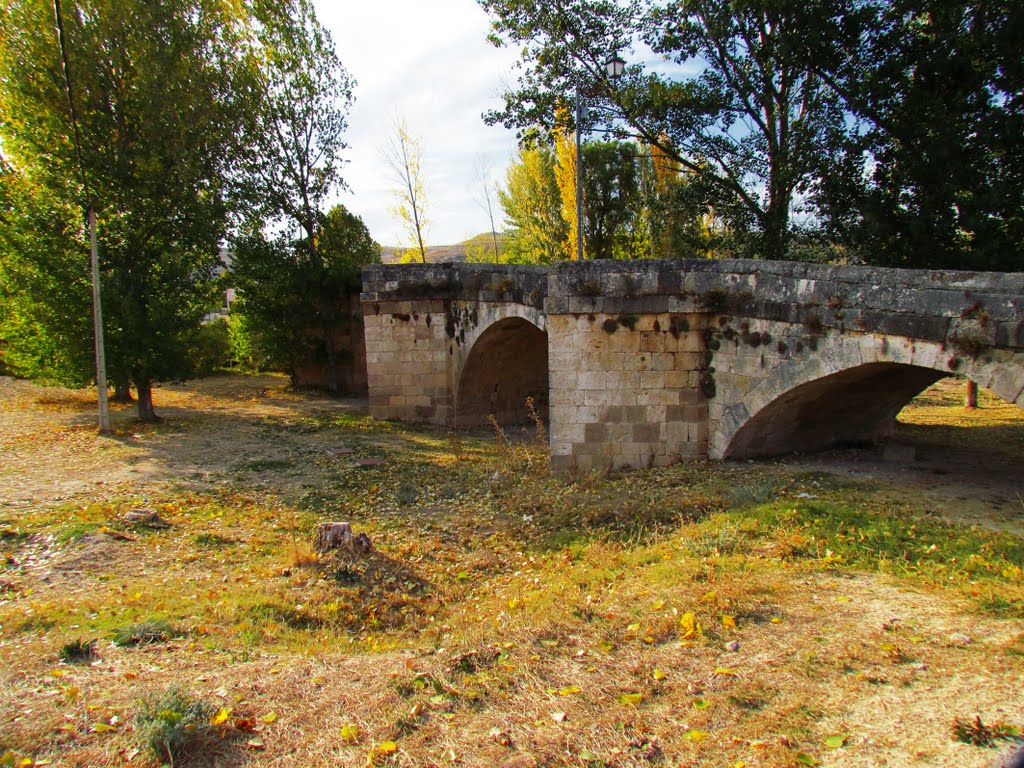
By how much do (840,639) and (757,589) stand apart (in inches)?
35.3

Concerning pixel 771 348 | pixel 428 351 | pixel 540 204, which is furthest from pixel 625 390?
pixel 540 204

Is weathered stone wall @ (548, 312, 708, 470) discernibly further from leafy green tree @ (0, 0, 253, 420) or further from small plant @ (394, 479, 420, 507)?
leafy green tree @ (0, 0, 253, 420)

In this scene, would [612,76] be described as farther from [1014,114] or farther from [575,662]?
[575,662]

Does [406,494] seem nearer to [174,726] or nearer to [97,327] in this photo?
[174,726]

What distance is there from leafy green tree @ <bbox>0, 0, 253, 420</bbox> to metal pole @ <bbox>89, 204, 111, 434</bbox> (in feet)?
1.64

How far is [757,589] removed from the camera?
5.28 metres

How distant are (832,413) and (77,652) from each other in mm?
8971

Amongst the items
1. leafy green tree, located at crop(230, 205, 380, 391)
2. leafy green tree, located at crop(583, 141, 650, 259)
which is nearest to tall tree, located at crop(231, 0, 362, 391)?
leafy green tree, located at crop(230, 205, 380, 391)

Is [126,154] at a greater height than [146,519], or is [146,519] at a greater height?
[126,154]

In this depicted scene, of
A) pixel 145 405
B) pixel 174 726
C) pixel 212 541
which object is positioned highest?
pixel 145 405

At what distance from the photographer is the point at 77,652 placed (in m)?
4.87

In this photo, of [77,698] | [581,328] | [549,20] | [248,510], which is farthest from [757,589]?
[549,20]

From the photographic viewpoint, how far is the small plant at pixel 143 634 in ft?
16.9

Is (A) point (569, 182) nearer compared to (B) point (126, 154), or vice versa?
(B) point (126, 154)
